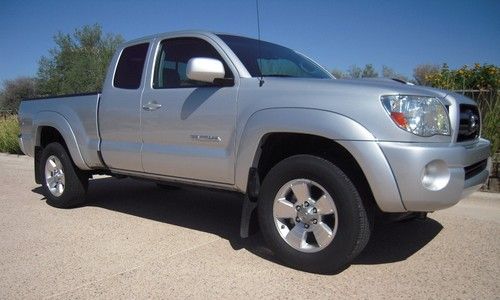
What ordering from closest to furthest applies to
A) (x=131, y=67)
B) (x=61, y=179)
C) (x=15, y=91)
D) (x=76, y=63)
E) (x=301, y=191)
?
(x=301, y=191) < (x=131, y=67) < (x=61, y=179) < (x=76, y=63) < (x=15, y=91)

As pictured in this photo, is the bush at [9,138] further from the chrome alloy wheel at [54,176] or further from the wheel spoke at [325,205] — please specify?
the wheel spoke at [325,205]

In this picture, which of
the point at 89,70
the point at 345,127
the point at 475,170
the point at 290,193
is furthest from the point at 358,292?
the point at 89,70

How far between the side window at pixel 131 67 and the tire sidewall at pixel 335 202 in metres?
2.07

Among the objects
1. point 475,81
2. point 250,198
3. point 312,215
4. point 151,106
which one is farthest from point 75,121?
point 475,81

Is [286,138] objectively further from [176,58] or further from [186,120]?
[176,58]

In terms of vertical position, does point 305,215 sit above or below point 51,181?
above

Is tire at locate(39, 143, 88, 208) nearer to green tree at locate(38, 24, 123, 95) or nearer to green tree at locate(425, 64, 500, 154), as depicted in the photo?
green tree at locate(425, 64, 500, 154)

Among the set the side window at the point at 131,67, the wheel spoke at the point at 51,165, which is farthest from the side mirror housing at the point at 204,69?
the wheel spoke at the point at 51,165

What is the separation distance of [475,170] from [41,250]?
12.4ft

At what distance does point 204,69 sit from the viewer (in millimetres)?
3803

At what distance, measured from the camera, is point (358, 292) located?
3.16 meters

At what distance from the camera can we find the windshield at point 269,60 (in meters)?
4.22

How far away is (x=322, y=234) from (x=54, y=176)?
157 inches

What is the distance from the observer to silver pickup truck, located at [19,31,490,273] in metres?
3.13
